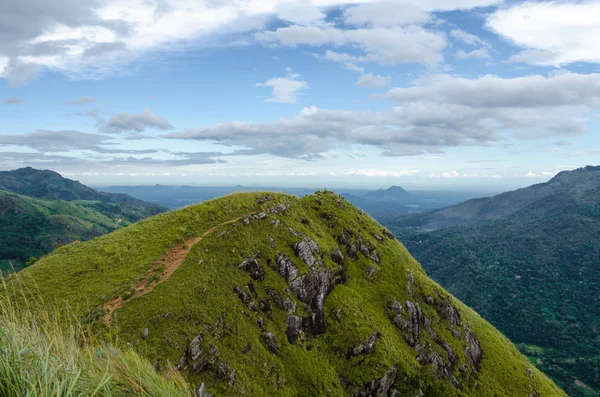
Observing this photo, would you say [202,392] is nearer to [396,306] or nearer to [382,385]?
[382,385]

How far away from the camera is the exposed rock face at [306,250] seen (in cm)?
4850

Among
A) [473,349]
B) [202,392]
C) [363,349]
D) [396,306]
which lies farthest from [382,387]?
[202,392]

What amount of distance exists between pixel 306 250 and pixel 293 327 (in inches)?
469

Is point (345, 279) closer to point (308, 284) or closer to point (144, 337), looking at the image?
point (308, 284)

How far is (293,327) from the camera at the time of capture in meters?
41.2

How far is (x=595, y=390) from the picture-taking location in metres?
126

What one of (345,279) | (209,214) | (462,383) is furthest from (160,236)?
(462,383)

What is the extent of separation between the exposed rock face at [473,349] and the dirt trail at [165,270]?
42.8 meters

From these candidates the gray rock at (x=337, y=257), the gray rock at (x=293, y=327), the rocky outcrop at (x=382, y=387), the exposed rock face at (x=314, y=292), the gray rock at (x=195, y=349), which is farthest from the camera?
the gray rock at (x=337, y=257)

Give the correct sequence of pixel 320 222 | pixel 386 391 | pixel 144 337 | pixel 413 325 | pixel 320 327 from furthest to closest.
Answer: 1. pixel 320 222
2. pixel 413 325
3. pixel 320 327
4. pixel 386 391
5. pixel 144 337

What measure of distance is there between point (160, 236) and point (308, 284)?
22.0 metres

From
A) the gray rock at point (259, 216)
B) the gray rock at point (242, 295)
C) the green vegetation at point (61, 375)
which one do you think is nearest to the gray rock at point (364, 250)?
the gray rock at point (259, 216)

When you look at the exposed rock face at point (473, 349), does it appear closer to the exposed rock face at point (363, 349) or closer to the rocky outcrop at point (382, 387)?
the rocky outcrop at point (382, 387)

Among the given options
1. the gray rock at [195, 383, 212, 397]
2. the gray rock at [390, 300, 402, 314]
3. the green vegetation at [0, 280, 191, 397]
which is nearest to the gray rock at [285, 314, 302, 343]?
the gray rock at [195, 383, 212, 397]
